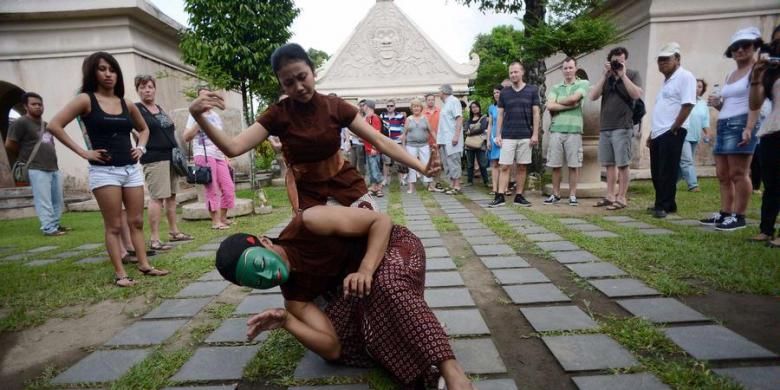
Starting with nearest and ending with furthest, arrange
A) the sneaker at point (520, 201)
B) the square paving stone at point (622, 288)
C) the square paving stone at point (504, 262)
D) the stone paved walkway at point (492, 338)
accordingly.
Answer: the stone paved walkway at point (492, 338), the square paving stone at point (622, 288), the square paving stone at point (504, 262), the sneaker at point (520, 201)

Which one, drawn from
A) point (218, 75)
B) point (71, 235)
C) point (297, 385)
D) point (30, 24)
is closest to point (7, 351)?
point (297, 385)

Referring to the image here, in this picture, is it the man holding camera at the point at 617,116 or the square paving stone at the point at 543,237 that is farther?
the man holding camera at the point at 617,116

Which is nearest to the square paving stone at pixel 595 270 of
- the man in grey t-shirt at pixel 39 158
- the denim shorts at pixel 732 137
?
the denim shorts at pixel 732 137

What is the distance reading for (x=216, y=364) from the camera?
215cm

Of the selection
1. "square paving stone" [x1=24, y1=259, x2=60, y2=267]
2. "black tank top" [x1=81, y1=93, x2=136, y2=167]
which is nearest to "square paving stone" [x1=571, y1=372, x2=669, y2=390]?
"black tank top" [x1=81, y1=93, x2=136, y2=167]

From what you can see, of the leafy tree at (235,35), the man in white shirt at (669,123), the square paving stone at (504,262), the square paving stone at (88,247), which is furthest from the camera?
the leafy tree at (235,35)

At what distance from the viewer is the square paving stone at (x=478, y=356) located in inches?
78.0

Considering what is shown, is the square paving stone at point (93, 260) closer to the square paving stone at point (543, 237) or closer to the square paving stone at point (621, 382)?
the square paving stone at point (543, 237)

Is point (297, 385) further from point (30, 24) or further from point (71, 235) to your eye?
point (30, 24)

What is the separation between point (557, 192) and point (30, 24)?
11.5 m

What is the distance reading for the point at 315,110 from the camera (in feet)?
7.57

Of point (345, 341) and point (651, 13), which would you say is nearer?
point (345, 341)

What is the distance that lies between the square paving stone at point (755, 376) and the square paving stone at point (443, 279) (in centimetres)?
163

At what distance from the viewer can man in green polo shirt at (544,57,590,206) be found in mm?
6027
